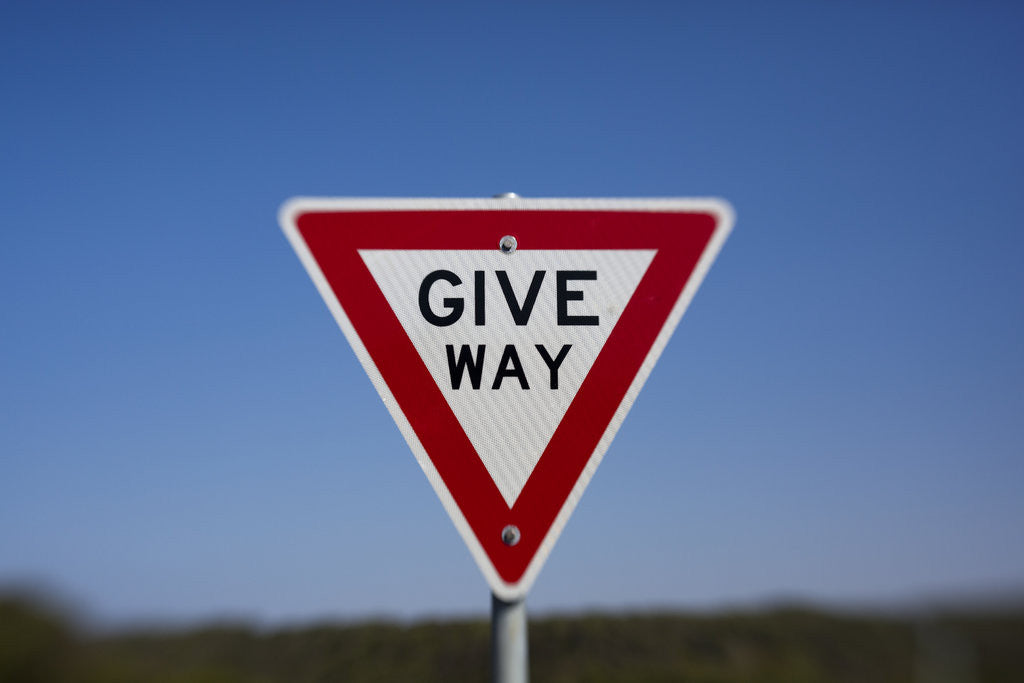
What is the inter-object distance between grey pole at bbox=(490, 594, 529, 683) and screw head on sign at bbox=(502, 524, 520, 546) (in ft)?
0.30

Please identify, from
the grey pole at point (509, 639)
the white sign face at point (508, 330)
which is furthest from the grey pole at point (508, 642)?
the white sign face at point (508, 330)

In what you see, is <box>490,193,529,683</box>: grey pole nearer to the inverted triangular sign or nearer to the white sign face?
the inverted triangular sign

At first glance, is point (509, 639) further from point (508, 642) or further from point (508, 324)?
point (508, 324)

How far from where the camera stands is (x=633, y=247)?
145cm

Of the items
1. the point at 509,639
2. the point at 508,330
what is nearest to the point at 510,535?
the point at 509,639

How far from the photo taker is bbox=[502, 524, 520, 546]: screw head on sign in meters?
1.33

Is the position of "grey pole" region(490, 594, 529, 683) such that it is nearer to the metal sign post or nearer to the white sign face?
the metal sign post

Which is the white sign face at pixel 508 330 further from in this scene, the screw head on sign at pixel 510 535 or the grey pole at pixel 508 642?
the grey pole at pixel 508 642

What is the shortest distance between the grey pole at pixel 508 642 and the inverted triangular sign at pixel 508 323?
0.04m

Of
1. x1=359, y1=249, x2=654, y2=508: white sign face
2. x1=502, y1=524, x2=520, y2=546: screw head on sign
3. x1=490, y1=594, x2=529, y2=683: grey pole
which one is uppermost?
x1=359, y1=249, x2=654, y2=508: white sign face

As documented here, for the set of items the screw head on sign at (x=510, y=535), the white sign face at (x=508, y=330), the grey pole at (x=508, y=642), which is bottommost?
the grey pole at (x=508, y=642)

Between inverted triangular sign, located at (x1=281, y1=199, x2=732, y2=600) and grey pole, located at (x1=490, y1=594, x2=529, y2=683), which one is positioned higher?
inverted triangular sign, located at (x1=281, y1=199, x2=732, y2=600)

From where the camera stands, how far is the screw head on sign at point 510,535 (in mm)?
1331

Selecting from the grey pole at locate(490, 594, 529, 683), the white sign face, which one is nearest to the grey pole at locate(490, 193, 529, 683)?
the grey pole at locate(490, 594, 529, 683)
